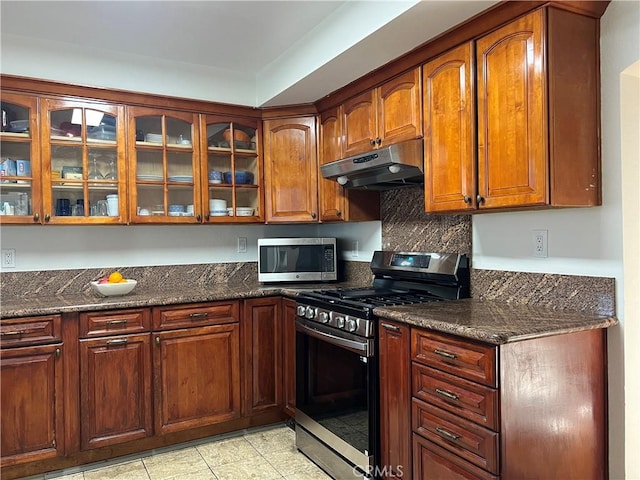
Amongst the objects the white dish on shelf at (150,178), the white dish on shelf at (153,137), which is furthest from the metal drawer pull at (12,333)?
the white dish on shelf at (153,137)

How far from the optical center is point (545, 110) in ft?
5.89

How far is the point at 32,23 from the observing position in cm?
255

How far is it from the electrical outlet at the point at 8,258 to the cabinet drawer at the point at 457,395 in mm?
2497

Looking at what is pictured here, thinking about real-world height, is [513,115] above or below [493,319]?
above

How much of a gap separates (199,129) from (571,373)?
259 centimetres

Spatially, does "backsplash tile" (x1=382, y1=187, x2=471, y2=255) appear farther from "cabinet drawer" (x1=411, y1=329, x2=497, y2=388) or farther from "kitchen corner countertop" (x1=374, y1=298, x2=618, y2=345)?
"cabinet drawer" (x1=411, y1=329, x2=497, y2=388)

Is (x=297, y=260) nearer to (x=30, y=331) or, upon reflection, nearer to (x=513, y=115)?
(x=30, y=331)

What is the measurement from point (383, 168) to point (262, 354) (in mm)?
1429

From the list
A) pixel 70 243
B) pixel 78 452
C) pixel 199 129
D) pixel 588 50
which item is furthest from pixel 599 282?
pixel 70 243

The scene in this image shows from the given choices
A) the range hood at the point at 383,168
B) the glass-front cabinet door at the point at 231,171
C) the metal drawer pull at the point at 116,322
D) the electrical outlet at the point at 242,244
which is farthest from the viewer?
the electrical outlet at the point at 242,244

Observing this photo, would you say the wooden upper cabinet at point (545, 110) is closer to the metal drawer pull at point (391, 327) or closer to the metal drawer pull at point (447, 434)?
the metal drawer pull at point (391, 327)

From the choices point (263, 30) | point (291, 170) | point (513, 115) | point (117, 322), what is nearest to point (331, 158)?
point (291, 170)

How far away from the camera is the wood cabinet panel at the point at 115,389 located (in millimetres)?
2590

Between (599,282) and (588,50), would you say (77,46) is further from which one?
(599,282)
